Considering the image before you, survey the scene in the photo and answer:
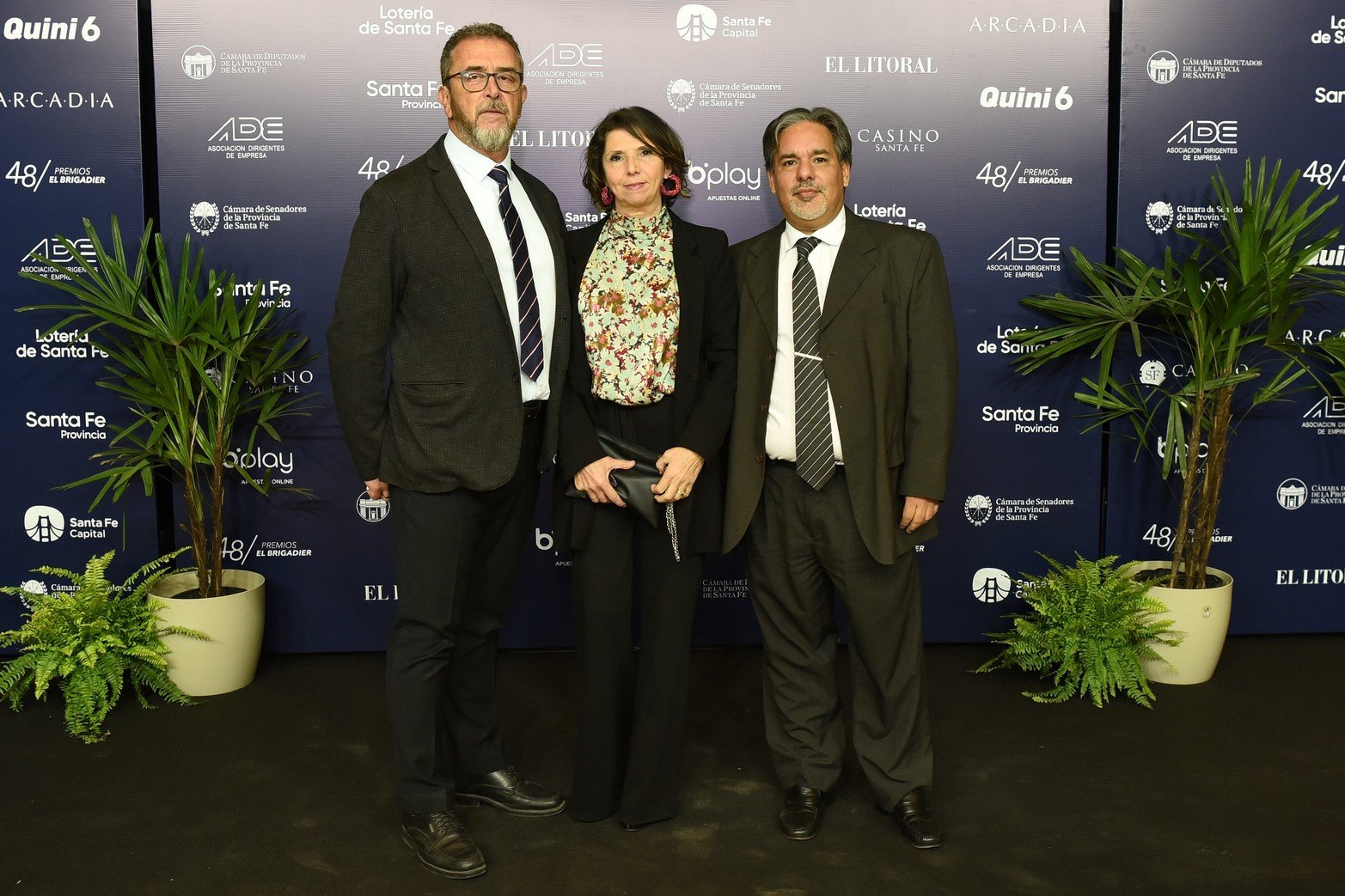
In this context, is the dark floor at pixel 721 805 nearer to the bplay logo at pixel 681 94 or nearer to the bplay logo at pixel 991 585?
the bplay logo at pixel 991 585

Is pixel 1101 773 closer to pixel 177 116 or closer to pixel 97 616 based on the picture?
pixel 97 616

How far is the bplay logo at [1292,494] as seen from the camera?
427 cm

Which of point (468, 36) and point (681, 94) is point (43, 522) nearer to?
point (468, 36)

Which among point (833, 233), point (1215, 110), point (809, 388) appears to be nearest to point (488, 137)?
point (833, 233)

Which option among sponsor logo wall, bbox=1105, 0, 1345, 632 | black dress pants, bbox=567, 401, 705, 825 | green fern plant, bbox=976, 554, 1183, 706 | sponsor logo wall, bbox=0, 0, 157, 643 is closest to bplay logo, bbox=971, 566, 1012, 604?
green fern plant, bbox=976, 554, 1183, 706

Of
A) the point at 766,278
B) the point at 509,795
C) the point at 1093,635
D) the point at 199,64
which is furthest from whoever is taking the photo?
the point at 199,64

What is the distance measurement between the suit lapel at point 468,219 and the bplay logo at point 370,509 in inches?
70.3

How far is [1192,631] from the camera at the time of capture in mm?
3807

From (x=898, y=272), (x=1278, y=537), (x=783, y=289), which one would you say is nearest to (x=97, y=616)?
(x=783, y=289)

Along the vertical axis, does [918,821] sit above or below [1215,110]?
below

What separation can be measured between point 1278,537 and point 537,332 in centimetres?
324

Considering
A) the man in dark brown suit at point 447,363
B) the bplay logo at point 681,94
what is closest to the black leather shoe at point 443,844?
the man in dark brown suit at point 447,363

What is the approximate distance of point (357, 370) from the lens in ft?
8.46

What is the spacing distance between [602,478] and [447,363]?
457 millimetres
